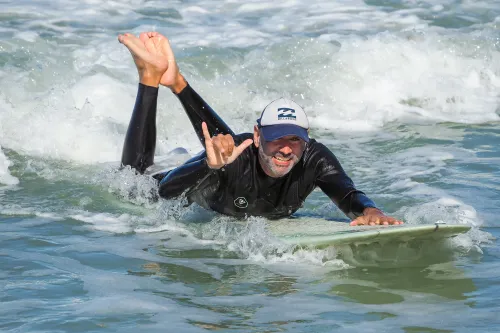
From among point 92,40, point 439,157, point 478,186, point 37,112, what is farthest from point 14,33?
point 478,186

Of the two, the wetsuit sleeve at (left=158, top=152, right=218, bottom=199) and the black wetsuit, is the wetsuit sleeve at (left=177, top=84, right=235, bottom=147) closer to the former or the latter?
the black wetsuit

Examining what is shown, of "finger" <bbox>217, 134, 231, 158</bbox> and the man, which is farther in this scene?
the man

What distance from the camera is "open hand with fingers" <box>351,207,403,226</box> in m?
5.67

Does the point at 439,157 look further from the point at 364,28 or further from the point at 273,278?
the point at 364,28

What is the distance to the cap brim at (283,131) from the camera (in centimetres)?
572

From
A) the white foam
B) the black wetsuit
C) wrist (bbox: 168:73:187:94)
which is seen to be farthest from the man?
the white foam

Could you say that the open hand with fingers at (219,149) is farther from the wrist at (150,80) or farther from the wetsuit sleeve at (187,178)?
the wrist at (150,80)

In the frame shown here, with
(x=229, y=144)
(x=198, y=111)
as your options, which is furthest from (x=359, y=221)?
(x=198, y=111)

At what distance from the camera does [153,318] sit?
4391mm

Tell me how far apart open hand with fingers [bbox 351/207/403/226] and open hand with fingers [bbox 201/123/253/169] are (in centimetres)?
93

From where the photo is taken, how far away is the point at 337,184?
243 inches

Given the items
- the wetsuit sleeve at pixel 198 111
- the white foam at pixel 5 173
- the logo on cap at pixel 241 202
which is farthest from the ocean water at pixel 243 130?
the wetsuit sleeve at pixel 198 111

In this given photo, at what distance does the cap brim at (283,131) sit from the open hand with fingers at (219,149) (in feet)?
1.20

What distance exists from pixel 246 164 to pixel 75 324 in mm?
2138
